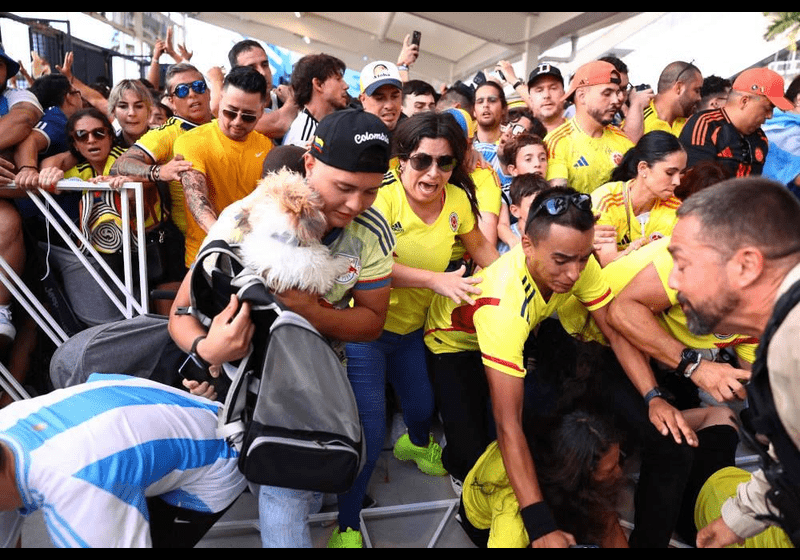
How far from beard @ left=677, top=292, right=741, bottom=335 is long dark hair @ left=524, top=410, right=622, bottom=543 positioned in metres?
0.70

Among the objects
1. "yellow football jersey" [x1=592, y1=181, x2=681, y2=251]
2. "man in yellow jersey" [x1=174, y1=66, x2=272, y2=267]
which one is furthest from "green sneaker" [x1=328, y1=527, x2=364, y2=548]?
"yellow football jersey" [x1=592, y1=181, x2=681, y2=251]

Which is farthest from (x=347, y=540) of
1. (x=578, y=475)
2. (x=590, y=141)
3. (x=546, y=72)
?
(x=546, y=72)

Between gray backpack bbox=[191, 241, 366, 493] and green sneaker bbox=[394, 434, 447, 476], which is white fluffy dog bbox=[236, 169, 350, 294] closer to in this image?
gray backpack bbox=[191, 241, 366, 493]

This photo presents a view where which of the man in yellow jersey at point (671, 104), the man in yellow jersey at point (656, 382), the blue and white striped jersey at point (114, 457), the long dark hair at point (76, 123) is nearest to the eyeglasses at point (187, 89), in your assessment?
the long dark hair at point (76, 123)

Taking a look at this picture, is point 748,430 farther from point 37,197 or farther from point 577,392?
point 37,197

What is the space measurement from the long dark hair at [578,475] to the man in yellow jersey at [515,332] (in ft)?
0.59

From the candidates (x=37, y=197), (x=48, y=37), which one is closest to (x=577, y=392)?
(x=37, y=197)

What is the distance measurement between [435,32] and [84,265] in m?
19.7

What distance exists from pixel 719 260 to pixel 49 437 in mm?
1908

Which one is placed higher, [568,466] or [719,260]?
[719,260]

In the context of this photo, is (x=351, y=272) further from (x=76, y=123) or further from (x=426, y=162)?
(x=76, y=123)

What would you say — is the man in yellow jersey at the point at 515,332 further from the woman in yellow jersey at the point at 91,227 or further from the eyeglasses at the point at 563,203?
the woman in yellow jersey at the point at 91,227

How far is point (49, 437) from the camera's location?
5.67 ft

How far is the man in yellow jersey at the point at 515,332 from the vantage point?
218 cm
